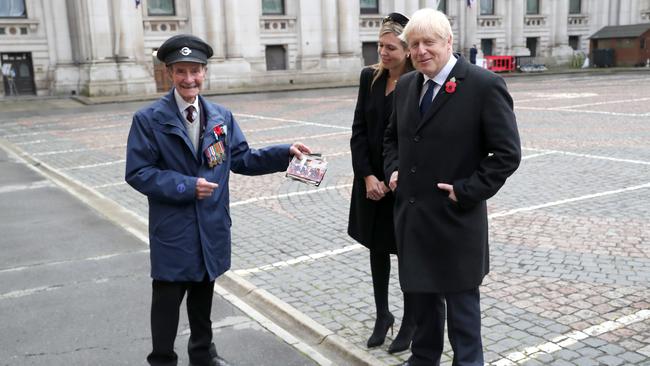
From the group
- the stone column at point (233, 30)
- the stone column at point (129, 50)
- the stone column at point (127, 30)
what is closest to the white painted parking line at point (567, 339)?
the stone column at point (129, 50)

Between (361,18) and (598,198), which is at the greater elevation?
(361,18)

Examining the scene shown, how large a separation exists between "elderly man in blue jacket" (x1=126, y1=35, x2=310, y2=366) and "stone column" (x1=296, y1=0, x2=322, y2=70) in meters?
34.4

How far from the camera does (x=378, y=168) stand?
14.0 ft

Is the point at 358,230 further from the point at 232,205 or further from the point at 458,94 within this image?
the point at 232,205

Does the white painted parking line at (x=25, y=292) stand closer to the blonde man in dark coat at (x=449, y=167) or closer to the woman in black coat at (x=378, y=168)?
the woman in black coat at (x=378, y=168)

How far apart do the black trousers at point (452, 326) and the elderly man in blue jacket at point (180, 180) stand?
4.03 feet

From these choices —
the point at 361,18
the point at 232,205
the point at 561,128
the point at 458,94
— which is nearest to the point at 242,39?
the point at 361,18

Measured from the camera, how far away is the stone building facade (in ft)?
103

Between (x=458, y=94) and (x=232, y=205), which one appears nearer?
(x=458, y=94)

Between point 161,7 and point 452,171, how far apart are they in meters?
33.9

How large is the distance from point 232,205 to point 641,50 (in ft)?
132

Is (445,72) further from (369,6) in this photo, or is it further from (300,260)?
(369,6)

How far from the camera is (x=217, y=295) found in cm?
575

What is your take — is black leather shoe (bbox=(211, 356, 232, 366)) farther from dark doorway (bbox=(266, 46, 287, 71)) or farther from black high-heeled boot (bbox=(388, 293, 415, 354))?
dark doorway (bbox=(266, 46, 287, 71))
